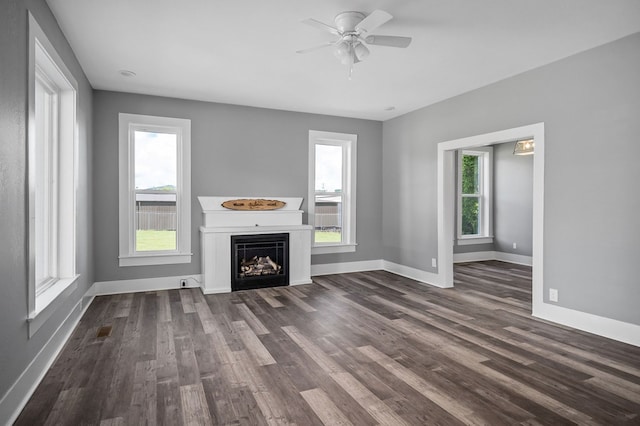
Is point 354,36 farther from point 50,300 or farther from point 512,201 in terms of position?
Answer: point 512,201

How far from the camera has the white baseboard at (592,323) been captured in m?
3.31

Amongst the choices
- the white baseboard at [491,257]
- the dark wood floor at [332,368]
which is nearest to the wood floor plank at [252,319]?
the dark wood floor at [332,368]

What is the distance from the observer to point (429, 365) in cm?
288

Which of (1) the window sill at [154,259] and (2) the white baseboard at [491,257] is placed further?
(2) the white baseboard at [491,257]

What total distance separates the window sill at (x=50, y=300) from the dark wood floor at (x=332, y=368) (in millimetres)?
411

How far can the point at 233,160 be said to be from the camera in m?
5.72

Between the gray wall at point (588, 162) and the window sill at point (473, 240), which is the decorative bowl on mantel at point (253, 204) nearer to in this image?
the gray wall at point (588, 162)

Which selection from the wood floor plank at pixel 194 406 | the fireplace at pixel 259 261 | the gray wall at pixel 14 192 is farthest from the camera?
the fireplace at pixel 259 261

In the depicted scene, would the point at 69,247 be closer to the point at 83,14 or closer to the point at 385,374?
the point at 83,14

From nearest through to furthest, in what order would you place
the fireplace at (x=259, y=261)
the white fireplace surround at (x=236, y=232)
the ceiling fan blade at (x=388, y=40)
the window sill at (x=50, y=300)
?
the window sill at (x=50, y=300)
the ceiling fan blade at (x=388, y=40)
the white fireplace surround at (x=236, y=232)
the fireplace at (x=259, y=261)

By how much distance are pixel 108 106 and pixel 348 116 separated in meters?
3.64

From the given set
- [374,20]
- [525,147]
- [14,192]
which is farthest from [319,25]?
[525,147]

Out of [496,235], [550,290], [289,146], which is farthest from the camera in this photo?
[496,235]

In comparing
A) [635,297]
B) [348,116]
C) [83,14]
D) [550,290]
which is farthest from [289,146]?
[635,297]
